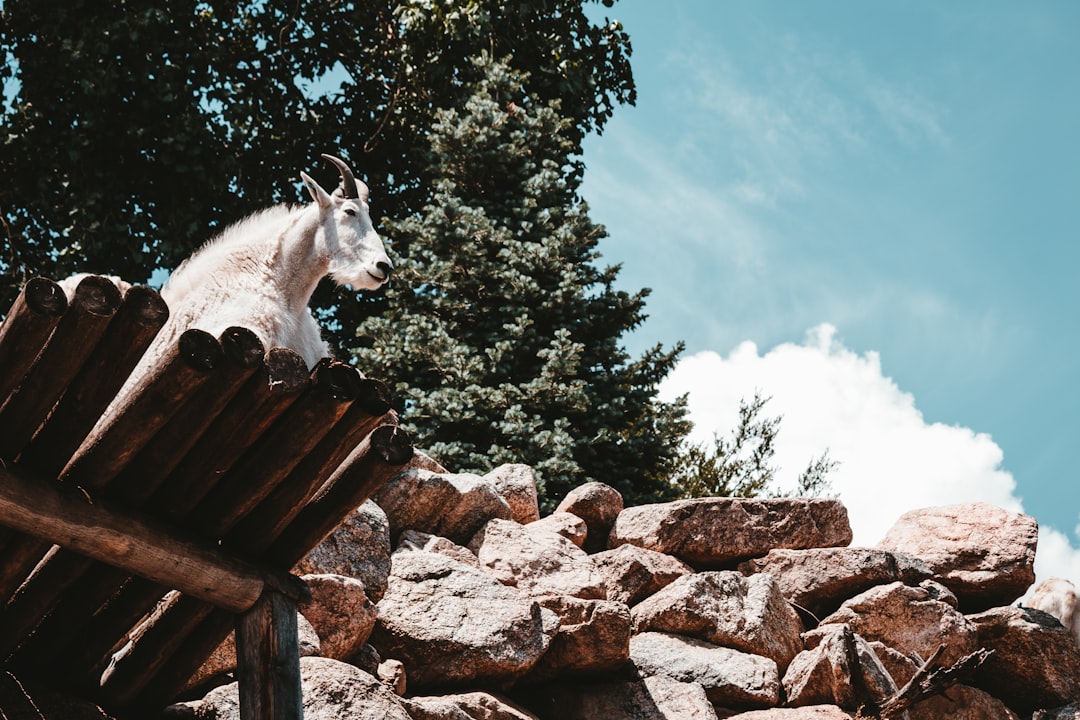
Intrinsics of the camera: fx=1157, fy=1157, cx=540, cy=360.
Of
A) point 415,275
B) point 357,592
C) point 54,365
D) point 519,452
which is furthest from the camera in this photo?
point 415,275

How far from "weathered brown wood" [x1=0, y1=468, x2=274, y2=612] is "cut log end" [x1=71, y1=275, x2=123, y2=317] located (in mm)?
757

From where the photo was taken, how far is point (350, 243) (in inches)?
368

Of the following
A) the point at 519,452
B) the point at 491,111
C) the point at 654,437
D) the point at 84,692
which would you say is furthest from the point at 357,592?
the point at 491,111

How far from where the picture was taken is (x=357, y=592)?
7691 millimetres

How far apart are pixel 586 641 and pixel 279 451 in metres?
4.32

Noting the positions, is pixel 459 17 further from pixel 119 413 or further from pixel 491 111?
pixel 119 413

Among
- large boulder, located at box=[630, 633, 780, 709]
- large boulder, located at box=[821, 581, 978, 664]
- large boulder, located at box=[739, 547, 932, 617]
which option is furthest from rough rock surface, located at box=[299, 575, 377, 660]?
large boulder, located at box=[821, 581, 978, 664]

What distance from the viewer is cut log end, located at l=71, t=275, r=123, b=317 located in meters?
4.29

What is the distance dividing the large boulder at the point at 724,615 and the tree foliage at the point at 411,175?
12.4ft

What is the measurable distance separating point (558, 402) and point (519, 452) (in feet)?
2.69

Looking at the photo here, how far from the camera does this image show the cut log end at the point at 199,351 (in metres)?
4.48

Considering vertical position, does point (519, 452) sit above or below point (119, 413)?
above

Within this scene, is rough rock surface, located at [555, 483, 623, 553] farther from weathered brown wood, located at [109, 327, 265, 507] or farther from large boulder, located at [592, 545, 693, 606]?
weathered brown wood, located at [109, 327, 265, 507]

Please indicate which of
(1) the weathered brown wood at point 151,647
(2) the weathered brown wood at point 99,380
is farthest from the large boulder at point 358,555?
(2) the weathered brown wood at point 99,380
